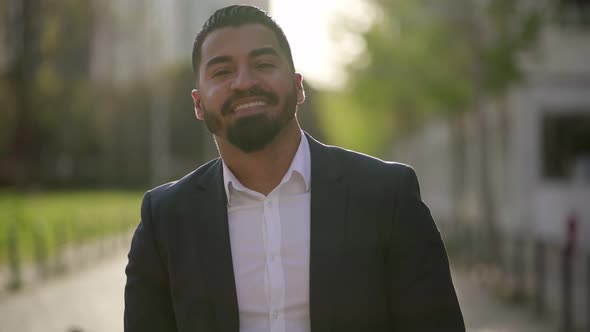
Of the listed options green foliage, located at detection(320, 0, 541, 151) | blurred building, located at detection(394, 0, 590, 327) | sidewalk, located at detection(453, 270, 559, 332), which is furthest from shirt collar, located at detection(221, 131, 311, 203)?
blurred building, located at detection(394, 0, 590, 327)

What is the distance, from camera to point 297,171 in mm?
2984

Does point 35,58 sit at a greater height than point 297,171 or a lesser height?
greater

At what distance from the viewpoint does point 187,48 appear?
64.6m

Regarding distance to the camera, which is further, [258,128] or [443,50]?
[443,50]

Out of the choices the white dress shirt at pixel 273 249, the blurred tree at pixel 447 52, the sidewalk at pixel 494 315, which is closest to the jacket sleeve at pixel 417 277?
the white dress shirt at pixel 273 249

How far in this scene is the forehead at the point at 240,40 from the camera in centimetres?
288

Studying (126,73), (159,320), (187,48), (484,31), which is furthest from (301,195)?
(187,48)

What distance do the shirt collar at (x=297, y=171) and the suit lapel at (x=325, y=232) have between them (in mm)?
27

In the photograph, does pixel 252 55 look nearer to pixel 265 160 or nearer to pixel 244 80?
pixel 244 80

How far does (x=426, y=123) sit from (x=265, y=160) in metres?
41.3

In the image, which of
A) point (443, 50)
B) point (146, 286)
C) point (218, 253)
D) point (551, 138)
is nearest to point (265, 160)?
point (218, 253)

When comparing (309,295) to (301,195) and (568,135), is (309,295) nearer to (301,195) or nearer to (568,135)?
(301,195)

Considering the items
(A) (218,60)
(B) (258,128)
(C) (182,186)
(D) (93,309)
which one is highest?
(A) (218,60)

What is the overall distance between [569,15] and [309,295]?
22.9 m
